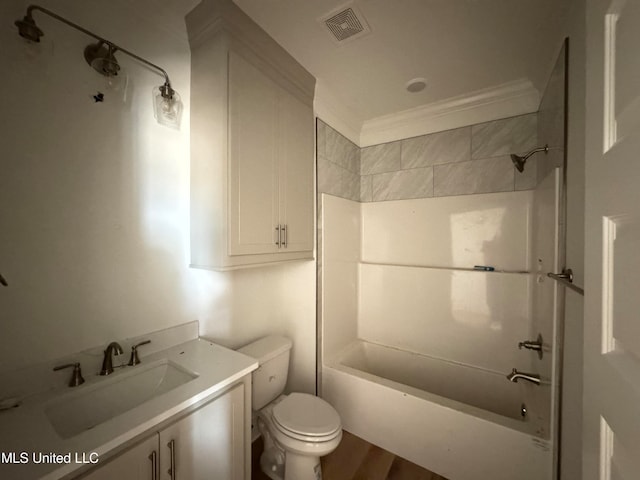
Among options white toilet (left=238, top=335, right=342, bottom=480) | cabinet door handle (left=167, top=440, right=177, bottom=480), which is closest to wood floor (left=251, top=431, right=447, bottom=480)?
white toilet (left=238, top=335, right=342, bottom=480)

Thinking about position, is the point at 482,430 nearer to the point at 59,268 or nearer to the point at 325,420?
the point at 325,420

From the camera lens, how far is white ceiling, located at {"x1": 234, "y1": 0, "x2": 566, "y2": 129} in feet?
3.68

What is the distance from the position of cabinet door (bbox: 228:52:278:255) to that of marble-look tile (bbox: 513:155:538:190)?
175 cm

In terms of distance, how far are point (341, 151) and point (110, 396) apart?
2086 mm

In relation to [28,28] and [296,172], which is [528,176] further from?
[28,28]

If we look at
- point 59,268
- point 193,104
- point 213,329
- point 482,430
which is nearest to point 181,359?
point 213,329

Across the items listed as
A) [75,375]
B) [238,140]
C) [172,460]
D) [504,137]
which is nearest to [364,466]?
[172,460]

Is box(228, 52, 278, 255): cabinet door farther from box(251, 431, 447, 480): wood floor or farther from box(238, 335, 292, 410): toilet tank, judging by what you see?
box(251, 431, 447, 480): wood floor

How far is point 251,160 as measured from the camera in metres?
1.26

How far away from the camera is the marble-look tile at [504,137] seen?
5.59 feet

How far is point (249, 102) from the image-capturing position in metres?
1.24

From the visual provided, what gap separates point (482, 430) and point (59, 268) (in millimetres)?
2172

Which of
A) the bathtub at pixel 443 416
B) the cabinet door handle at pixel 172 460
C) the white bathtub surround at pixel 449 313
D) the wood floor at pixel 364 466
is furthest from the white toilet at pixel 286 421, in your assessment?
the white bathtub surround at pixel 449 313

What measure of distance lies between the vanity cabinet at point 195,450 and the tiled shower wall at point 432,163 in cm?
145
